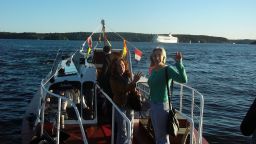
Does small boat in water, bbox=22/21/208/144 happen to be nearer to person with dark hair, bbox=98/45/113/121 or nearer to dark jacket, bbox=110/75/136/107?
person with dark hair, bbox=98/45/113/121

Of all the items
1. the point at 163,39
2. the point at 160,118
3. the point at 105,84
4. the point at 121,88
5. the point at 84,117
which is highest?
the point at 121,88

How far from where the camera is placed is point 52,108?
35.4 ft

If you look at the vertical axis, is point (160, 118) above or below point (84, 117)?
above

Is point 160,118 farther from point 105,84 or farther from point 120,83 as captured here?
point 105,84

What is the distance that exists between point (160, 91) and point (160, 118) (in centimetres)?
44

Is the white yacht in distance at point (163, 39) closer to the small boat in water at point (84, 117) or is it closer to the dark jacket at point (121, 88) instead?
the small boat in water at point (84, 117)

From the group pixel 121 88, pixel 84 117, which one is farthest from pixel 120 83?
pixel 84 117

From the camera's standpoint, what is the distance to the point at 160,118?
6.22 metres

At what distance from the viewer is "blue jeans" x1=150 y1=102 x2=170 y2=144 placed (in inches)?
245

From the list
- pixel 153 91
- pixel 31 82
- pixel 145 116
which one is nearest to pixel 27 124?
pixel 145 116

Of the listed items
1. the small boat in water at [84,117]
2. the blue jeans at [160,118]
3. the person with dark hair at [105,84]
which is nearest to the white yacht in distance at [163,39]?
the person with dark hair at [105,84]

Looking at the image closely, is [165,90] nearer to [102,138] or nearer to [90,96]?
[102,138]

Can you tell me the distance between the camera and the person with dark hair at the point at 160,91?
6.02m

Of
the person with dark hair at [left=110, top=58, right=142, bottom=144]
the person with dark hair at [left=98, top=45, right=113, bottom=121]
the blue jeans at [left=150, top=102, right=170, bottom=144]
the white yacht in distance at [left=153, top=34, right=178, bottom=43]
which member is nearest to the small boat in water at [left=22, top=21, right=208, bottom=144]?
the person with dark hair at [left=98, top=45, right=113, bottom=121]
